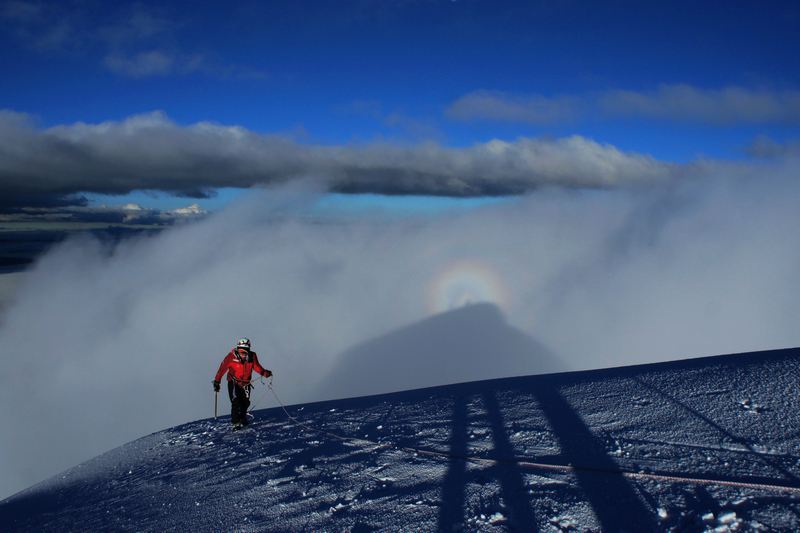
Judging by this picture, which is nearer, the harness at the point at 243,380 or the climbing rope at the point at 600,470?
the climbing rope at the point at 600,470

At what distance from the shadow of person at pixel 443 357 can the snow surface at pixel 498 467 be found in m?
44.5

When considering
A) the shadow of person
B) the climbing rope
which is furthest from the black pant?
the shadow of person

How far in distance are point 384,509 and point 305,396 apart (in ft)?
214

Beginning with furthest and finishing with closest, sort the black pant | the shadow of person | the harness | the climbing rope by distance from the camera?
the shadow of person < the black pant < the harness < the climbing rope

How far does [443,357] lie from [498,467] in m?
65.7

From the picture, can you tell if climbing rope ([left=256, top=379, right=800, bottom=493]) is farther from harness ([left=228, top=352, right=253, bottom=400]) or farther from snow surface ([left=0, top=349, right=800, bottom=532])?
harness ([left=228, top=352, right=253, bottom=400])

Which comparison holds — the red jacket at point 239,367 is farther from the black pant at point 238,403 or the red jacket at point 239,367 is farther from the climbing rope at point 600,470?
the climbing rope at point 600,470

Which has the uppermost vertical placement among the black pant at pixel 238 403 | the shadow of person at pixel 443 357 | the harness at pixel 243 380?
the harness at pixel 243 380

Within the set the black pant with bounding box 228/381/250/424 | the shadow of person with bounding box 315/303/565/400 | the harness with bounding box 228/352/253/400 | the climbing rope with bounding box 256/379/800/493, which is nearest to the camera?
the climbing rope with bounding box 256/379/800/493

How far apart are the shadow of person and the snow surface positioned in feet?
146

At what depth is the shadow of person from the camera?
57375 millimetres

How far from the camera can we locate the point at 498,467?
4129 mm

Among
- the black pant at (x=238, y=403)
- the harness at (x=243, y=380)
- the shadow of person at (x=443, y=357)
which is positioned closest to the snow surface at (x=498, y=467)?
the black pant at (x=238, y=403)

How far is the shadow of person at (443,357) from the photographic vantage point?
57.4 m
